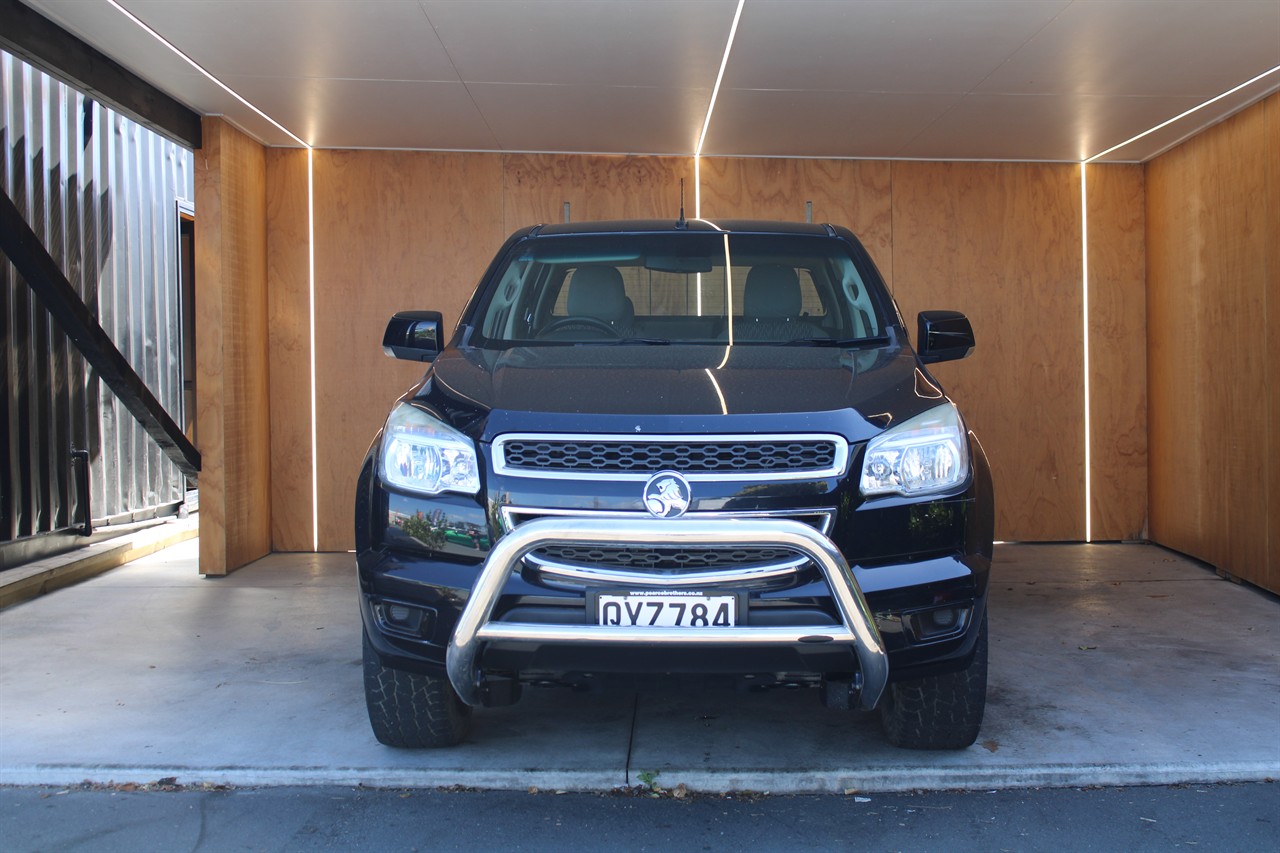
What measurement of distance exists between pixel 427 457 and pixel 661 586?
0.74m

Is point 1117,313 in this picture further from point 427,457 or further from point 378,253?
point 427,457

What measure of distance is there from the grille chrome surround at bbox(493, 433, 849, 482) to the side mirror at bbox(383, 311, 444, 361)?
115cm

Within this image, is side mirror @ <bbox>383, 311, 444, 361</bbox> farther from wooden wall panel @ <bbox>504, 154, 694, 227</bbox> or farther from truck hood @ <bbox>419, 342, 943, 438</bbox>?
wooden wall panel @ <bbox>504, 154, 694, 227</bbox>

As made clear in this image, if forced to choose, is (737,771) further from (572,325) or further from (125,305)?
(125,305)

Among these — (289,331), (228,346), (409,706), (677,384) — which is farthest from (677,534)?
(289,331)

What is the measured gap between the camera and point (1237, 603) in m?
5.89

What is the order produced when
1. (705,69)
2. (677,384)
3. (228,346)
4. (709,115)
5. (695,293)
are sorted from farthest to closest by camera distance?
(228,346) < (709,115) < (705,69) < (695,293) < (677,384)

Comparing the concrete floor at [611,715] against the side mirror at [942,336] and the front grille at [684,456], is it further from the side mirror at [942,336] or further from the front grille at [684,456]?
the side mirror at [942,336]

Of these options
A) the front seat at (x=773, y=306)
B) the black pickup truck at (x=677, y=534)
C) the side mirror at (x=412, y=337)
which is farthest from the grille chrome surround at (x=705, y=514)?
the side mirror at (x=412, y=337)

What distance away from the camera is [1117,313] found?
25.3 ft

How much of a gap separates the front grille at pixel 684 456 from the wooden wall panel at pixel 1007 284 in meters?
5.01

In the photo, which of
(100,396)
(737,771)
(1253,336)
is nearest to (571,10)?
(737,771)

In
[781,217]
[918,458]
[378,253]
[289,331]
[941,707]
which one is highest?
[781,217]

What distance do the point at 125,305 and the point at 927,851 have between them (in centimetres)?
712
